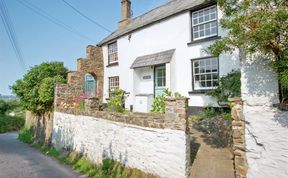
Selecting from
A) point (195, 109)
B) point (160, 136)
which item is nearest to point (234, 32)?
point (160, 136)

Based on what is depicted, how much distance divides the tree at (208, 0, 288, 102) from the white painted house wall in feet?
19.2

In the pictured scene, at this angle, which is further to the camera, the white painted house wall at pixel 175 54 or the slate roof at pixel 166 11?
the slate roof at pixel 166 11

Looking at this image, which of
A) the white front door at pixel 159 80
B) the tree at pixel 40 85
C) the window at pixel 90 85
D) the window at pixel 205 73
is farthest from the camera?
the window at pixel 90 85

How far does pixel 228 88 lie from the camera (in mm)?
9438

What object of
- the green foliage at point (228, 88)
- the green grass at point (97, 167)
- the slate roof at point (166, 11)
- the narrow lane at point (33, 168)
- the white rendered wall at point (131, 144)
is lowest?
the narrow lane at point (33, 168)

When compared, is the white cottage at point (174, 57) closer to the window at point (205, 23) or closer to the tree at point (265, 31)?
the window at point (205, 23)

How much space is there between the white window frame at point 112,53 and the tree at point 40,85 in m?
3.65

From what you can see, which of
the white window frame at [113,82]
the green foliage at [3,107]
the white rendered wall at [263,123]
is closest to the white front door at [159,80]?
the white window frame at [113,82]

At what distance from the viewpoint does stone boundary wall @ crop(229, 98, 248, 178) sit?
490 centimetres

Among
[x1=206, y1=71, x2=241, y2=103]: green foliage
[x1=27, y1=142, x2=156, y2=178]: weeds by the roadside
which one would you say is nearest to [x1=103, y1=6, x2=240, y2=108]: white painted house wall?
[x1=206, y1=71, x2=241, y2=103]: green foliage

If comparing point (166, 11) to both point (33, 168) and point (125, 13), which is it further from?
point (33, 168)

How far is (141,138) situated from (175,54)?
22.7 ft

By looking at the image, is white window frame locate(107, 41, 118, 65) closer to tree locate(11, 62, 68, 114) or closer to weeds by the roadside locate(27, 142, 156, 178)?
tree locate(11, 62, 68, 114)

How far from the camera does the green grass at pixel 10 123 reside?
33.9 metres
